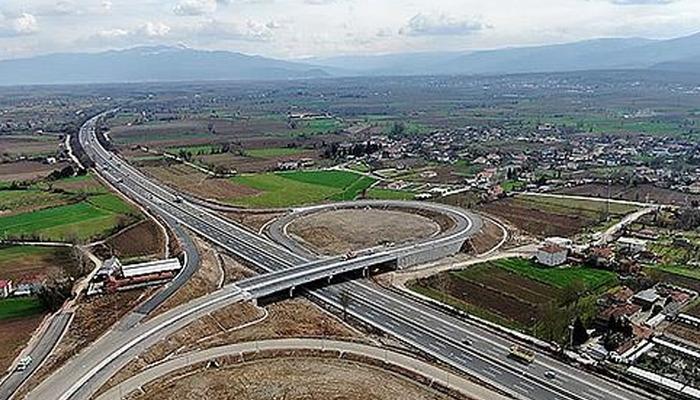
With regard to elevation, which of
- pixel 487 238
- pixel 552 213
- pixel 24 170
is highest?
pixel 24 170

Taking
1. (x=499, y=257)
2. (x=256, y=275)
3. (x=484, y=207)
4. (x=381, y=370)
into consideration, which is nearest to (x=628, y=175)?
(x=484, y=207)

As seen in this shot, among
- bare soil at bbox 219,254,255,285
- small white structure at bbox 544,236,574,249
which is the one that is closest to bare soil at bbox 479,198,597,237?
small white structure at bbox 544,236,574,249

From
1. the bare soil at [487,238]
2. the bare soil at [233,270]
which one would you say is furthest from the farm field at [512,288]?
the bare soil at [233,270]

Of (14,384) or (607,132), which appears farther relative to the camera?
(607,132)

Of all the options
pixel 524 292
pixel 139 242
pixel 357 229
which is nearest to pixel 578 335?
pixel 524 292

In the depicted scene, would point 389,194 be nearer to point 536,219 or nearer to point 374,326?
point 536,219

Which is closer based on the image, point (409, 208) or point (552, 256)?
point (552, 256)

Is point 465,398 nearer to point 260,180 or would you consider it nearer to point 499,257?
point 499,257
